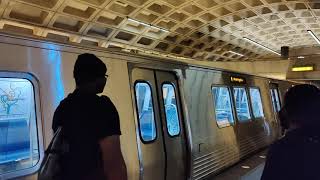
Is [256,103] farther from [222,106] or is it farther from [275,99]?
[222,106]

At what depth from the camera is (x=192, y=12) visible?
2248 cm

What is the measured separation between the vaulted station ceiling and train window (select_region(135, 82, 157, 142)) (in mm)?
8896

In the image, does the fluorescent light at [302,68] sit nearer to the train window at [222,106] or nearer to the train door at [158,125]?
the train window at [222,106]

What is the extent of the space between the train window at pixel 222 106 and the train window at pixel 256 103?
6.58 feet

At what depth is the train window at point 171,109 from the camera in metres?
6.20

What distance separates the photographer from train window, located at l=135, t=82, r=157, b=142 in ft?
18.1

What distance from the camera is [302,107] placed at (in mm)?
2359

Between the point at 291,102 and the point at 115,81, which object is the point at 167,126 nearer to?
the point at 115,81

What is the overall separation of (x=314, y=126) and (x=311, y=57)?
35501 mm

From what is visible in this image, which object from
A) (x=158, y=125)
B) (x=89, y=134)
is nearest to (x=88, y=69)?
(x=89, y=134)

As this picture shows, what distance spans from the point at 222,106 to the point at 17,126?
580cm

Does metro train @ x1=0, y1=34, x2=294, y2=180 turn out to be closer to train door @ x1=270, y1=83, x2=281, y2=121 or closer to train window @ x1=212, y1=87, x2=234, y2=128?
train window @ x1=212, y1=87, x2=234, y2=128

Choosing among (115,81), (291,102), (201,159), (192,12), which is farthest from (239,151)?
(192,12)

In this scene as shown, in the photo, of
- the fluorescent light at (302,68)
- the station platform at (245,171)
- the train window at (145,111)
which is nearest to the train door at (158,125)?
the train window at (145,111)
